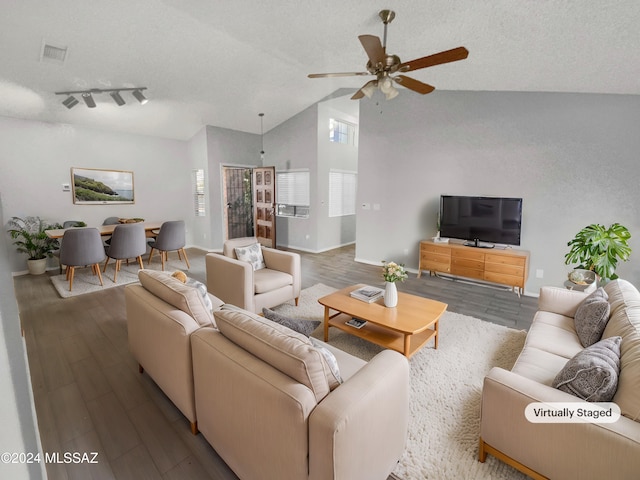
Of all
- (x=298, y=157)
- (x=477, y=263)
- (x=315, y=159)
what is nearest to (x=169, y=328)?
(x=477, y=263)

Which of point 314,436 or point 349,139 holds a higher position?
point 349,139

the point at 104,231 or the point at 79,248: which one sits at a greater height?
the point at 104,231

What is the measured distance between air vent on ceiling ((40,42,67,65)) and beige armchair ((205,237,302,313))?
2802 mm

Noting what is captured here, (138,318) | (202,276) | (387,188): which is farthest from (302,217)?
(138,318)

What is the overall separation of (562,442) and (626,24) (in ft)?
10.4

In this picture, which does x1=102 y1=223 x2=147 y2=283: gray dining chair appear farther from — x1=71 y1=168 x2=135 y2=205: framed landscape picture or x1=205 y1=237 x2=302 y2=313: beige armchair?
x1=205 y1=237 x2=302 y2=313: beige armchair

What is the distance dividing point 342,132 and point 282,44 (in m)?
3.70

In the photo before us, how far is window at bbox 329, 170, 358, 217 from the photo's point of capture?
7.27 meters

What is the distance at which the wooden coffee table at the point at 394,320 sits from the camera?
2.44 metres

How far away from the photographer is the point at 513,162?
437 centimetres

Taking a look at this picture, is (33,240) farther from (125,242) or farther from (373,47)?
(373,47)

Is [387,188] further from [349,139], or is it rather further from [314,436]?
[314,436]

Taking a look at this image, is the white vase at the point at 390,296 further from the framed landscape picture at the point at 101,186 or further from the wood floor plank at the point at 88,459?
the framed landscape picture at the point at 101,186

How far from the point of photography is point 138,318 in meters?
2.18
